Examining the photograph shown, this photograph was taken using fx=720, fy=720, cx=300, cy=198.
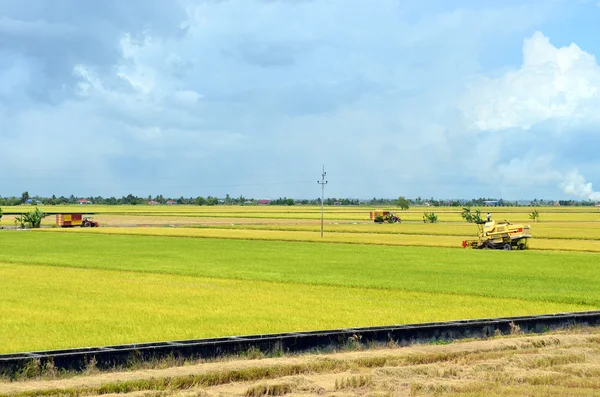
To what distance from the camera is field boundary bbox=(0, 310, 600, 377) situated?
12922 millimetres

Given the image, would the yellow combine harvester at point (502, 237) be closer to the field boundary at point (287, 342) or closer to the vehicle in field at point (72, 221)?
the field boundary at point (287, 342)

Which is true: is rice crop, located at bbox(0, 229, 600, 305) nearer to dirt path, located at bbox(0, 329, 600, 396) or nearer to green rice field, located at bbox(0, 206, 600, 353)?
green rice field, located at bbox(0, 206, 600, 353)

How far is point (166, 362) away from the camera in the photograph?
1355cm

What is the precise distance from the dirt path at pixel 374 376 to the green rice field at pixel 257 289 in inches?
144

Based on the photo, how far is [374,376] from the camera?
12.6 m

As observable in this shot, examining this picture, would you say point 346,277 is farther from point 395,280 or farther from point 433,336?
point 433,336

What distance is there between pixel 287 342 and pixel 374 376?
264 cm

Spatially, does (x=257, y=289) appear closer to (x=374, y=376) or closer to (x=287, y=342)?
(x=287, y=342)

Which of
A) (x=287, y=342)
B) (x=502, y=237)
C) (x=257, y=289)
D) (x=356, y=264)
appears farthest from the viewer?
(x=502, y=237)

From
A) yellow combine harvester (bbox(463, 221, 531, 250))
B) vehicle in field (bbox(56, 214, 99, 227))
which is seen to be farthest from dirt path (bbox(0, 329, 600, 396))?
vehicle in field (bbox(56, 214, 99, 227))

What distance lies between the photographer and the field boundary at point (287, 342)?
12.9 meters

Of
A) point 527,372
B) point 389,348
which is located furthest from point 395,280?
point 527,372

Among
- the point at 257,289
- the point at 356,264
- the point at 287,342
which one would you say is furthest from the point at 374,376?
the point at 356,264

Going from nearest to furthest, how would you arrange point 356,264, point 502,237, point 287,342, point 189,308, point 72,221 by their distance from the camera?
point 287,342 < point 189,308 < point 356,264 < point 502,237 < point 72,221
